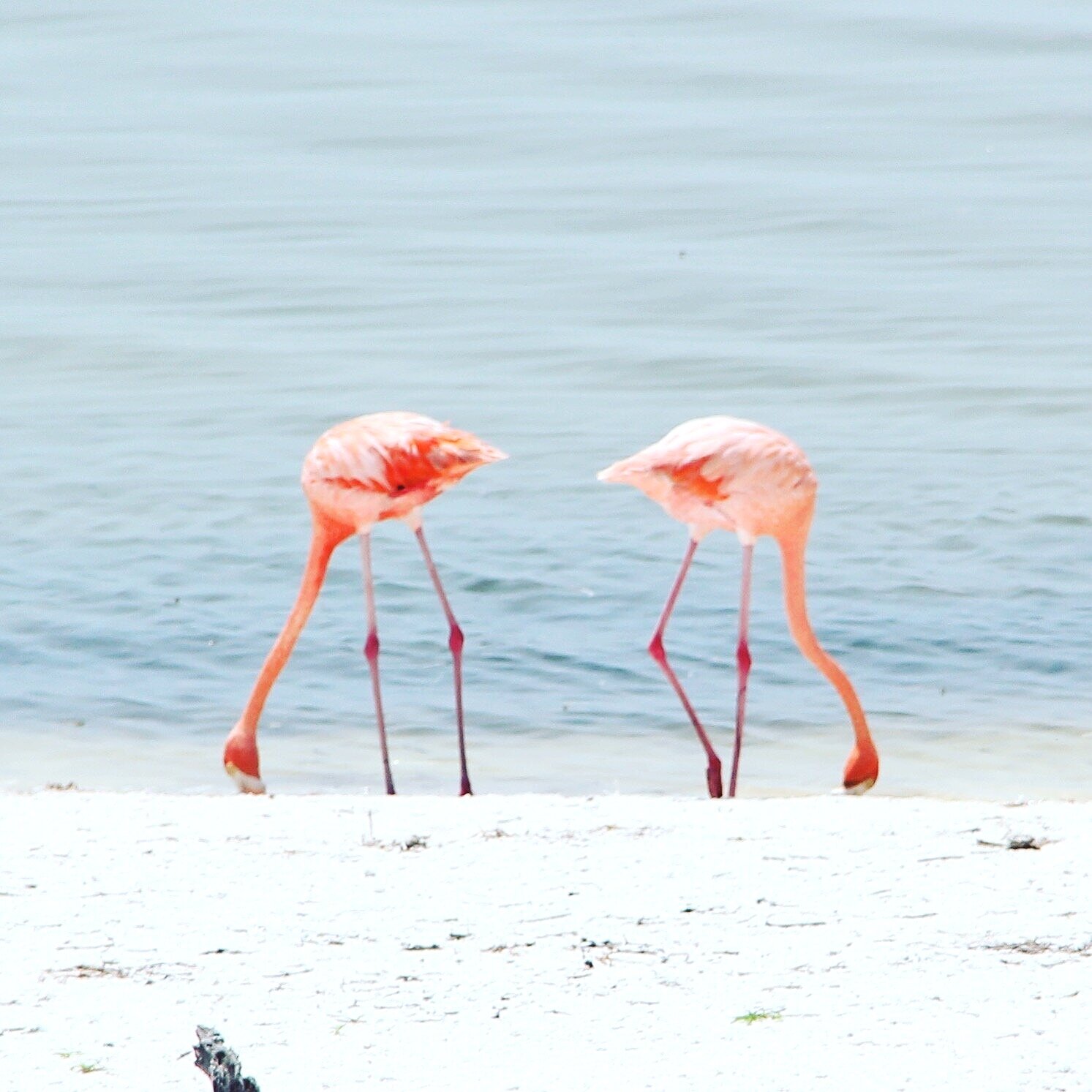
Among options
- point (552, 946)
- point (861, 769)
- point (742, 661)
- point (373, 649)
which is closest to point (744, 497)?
point (742, 661)

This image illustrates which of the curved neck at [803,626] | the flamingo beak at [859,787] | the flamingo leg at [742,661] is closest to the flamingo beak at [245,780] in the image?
the flamingo leg at [742,661]

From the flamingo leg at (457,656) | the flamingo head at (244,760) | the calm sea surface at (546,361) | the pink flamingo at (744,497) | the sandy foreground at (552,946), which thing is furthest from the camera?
the calm sea surface at (546,361)

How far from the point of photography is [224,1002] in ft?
13.7

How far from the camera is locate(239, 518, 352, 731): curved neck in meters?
6.91

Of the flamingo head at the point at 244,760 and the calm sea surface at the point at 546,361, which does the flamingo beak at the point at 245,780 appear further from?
the calm sea surface at the point at 546,361

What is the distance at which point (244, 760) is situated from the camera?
685 cm

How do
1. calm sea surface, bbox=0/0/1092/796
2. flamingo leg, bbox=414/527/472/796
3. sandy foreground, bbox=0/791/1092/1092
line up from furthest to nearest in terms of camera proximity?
calm sea surface, bbox=0/0/1092/796 → flamingo leg, bbox=414/527/472/796 → sandy foreground, bbox=0/791/1092/1092

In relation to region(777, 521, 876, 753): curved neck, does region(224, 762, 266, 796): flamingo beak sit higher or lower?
lower

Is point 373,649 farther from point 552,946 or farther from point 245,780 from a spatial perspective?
point 552,946

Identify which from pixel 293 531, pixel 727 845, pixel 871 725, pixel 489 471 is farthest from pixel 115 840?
pixel 489 471

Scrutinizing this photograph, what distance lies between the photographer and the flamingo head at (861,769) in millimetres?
6883

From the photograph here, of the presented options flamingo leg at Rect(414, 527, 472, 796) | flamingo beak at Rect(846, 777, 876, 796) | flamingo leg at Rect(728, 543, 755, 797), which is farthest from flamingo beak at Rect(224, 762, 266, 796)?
flamingo beak at Rect(846, 777, 876, 796)

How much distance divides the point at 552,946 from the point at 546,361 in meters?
11.4

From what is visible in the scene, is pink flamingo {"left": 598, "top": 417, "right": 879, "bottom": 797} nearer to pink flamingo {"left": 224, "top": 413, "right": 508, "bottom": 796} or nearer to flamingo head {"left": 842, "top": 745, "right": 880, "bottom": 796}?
flamingo head {"left": 842, "top": 745, "right": 880, "bottom": 796}
